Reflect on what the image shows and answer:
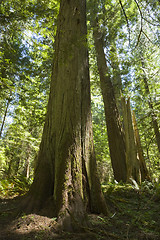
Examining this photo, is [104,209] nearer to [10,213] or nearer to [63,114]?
[10,213]

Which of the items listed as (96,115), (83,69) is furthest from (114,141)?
(96,115)

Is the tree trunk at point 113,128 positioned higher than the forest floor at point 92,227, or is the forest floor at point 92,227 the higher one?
the tree trunk at point 113,128

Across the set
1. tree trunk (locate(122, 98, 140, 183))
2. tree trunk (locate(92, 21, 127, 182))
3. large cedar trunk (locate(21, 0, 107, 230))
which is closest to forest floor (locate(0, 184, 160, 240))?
large cedar trunk (locate(21, 0, 107, 230))

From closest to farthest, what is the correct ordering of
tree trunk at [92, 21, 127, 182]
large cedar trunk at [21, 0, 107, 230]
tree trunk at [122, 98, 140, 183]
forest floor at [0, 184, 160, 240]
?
1. forest floor at [0, 184, 160, 240]
2. large cedar trunk at [21, 0, 107, 230]
3. tree trunk at [122, 98, 140, 183]
4. tree trunk at [92, 21, 127, 182]

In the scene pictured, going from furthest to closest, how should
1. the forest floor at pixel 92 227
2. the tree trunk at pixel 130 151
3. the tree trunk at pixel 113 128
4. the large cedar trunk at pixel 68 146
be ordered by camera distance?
the tree trunk at pixel 113 128 < the tree trunk at pixel 130 151 < the large cedar trunk at pixel 68 146 < the forest floor at pixel 92 227

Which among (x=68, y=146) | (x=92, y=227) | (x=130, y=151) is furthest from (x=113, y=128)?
(x=92, y=227)

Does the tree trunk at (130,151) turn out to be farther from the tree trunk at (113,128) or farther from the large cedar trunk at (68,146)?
the large cedar trunk at (68,146)

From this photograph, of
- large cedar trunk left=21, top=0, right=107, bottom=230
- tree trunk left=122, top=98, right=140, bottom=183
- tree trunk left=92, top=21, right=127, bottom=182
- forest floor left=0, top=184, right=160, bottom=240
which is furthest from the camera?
tree trunk left=92, top=21, right=127, bottom=182

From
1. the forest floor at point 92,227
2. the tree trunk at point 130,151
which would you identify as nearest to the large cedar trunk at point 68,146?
the forest floor at point 92,227

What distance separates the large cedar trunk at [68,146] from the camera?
253 centimetres

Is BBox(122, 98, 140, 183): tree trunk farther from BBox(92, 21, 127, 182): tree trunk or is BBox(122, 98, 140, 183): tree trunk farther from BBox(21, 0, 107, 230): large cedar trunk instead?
BBox(21, 0, 107, 230): large cedar trunk

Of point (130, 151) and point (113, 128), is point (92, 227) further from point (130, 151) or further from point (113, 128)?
point (113, 128)

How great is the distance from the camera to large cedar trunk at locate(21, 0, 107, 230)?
99.7 inches

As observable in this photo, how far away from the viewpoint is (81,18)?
14.1 ft
